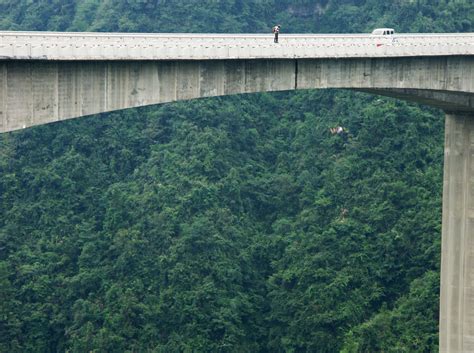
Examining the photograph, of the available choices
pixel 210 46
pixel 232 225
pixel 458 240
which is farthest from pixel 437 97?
pixel 232 225

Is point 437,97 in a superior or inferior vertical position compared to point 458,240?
superior

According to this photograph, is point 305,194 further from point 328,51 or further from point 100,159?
point 328,51

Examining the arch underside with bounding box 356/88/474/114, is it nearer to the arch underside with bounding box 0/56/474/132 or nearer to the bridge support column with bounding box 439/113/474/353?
the arch underside with bounding box 0/56/474/132

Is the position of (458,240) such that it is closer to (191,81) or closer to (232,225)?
(232,225)

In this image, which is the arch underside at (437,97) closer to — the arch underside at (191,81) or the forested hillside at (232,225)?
the arch underside at (191,81)

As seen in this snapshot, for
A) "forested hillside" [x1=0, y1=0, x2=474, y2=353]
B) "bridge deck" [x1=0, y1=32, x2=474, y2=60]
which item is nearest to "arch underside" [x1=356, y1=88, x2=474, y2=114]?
"bridge deck" [x1=0, y1=32, x2=474, y2=60]

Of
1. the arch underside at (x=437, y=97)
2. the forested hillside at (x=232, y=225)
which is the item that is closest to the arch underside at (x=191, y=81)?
the arch underside at (x=437, y=97)

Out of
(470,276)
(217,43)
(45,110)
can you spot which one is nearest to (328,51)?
(217,43)
